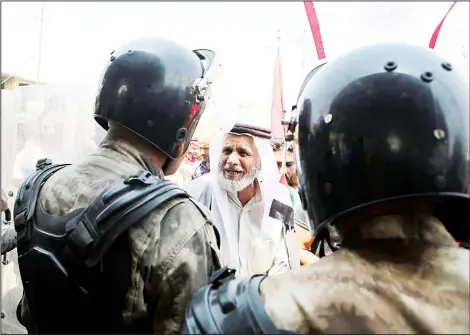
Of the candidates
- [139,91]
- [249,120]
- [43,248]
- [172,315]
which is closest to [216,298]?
[172,315]

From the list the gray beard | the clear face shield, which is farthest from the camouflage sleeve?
the gray beard

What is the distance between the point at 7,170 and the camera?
10.1ft

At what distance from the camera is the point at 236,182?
3723 millimetres

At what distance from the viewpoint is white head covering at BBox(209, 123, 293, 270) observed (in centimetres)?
339

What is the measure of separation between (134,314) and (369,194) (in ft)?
2.93

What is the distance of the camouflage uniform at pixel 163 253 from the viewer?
1698 mm

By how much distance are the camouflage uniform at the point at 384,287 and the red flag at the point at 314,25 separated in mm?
2415

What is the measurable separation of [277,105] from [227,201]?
101 centimetres

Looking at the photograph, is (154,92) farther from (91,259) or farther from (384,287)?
(384,287)

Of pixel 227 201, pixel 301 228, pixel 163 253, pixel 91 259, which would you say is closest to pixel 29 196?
pixel 91 259

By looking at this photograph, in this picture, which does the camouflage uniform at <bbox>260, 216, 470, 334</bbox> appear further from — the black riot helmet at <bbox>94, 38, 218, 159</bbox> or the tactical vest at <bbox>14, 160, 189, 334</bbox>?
the black riot helmet at <bbox>94, 38, 218, 159</bbox>

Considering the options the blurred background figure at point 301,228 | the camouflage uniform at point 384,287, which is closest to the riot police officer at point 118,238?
the camouflage uniform at point 384,287

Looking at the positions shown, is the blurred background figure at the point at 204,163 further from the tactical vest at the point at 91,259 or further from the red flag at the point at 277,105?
the tactical vest at the point at 91,259

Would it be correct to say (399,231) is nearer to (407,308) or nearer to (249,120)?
(407,308)
